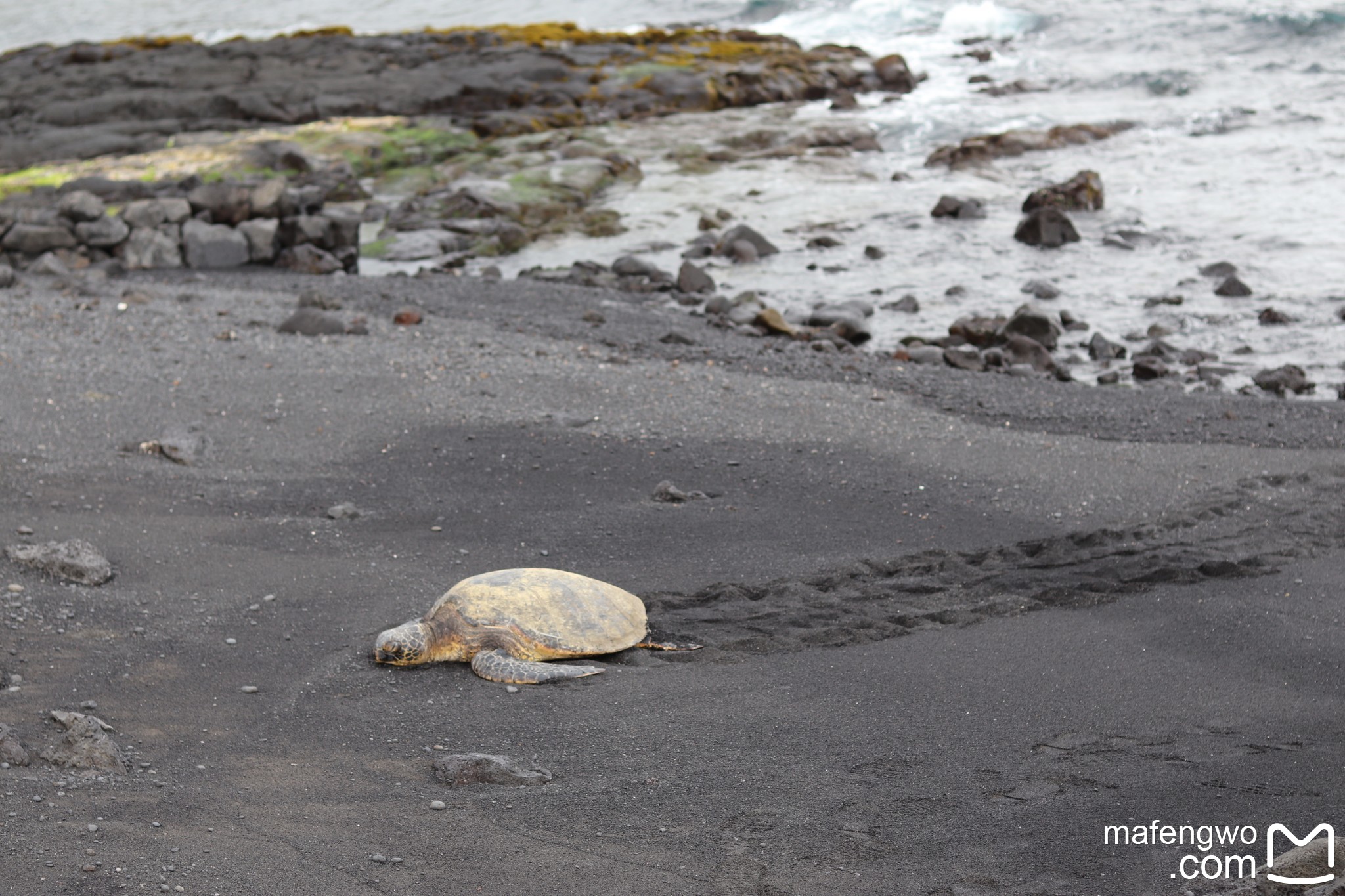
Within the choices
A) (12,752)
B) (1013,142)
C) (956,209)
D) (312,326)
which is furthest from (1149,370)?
(1013,142)

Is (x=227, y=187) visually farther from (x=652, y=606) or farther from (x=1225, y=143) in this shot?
(x=1225, y=143)

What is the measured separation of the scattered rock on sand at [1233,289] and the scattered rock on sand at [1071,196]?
3512 millimetres

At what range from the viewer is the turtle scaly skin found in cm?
477

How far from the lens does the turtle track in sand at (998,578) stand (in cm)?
524

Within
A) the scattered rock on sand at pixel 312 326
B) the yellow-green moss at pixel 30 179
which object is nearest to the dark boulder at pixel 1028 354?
the scattered rock on sand at pixel 312 326

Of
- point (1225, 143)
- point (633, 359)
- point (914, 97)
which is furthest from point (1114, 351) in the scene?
point (914, 97)

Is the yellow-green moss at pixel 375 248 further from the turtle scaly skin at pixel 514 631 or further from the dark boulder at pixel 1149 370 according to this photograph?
the turtle scaly skin at pixel 514 631

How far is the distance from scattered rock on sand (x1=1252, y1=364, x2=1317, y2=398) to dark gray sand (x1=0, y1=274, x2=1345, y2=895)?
0.95 metres

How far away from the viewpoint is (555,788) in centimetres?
396

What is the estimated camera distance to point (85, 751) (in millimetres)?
3879

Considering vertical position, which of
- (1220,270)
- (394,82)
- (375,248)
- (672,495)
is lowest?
(672,495)

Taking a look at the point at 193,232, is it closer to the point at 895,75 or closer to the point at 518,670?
the point at 518,670

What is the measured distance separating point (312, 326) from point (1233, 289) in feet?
31.3

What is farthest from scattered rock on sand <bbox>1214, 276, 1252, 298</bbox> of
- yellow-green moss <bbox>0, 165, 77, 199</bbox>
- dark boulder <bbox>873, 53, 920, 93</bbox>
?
yellow-green moss <bbox>0, 165, 77, 199</bbox>
